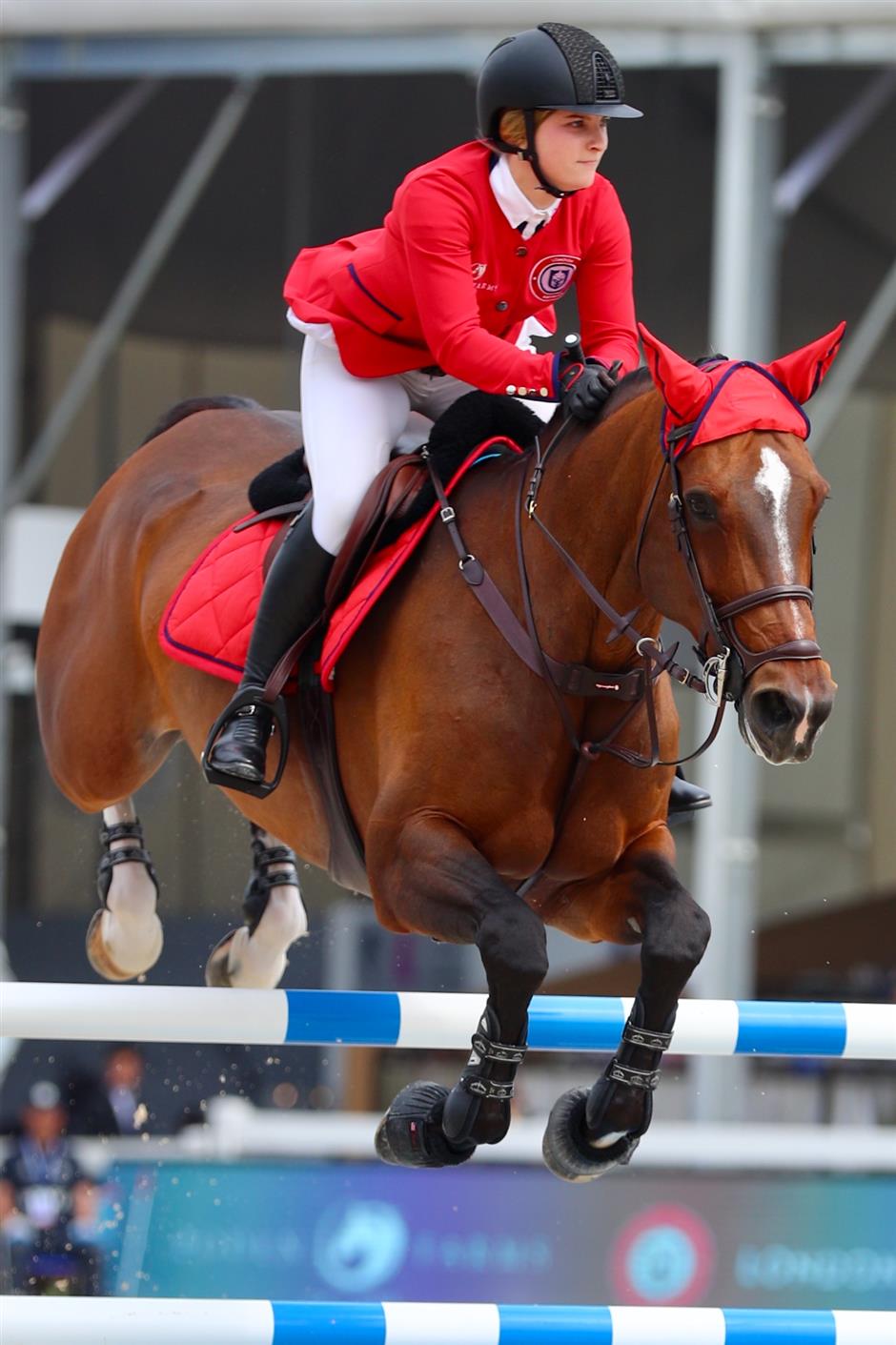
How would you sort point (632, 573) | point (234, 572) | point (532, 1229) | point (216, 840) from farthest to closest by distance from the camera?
point (532, 1229)
point (216, 840)
point (234, 572)
point (632, 573)

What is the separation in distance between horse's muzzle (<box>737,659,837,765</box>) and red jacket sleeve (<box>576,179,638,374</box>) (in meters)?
1.00

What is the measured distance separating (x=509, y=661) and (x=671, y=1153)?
488 cm

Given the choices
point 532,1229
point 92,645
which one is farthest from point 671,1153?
point 92,645

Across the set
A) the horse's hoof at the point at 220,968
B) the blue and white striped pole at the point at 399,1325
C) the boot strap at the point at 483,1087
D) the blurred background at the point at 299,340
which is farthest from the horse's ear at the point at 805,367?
the blurred background at the point at 299,340

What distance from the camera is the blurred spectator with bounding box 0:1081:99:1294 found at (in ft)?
16.4

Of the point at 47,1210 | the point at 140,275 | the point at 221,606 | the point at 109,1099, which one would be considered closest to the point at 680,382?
the point at 221,606

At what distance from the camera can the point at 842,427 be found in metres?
9.88

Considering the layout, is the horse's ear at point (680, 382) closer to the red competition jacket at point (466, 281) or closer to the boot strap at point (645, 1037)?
the red competition jacket at point (466, 281)

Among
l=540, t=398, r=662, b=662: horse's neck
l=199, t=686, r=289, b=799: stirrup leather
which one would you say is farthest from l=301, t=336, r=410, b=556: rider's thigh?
l=540, t=398, r=662, b=662: horse's neck

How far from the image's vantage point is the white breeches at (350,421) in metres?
3.32

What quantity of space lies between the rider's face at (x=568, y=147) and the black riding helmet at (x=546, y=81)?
16 millimetres

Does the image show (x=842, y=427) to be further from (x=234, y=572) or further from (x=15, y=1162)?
(x=234, y=572)

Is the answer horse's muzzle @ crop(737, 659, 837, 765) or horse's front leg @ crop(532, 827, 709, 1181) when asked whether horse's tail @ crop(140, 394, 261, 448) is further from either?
horse's muzzle @ crop(737, 659, 837, 765)

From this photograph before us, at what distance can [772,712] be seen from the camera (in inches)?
95.8
